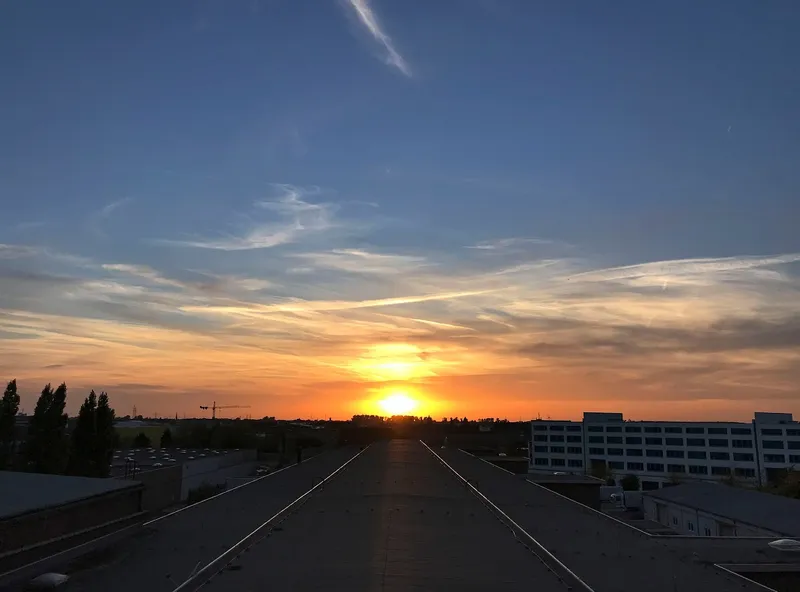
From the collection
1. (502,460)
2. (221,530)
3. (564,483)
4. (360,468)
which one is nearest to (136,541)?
(221,530)

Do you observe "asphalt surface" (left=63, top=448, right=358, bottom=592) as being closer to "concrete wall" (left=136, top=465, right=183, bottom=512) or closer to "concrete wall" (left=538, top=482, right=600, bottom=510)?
"concrete wall" (left=136, top=465, right=183, bottom=512)

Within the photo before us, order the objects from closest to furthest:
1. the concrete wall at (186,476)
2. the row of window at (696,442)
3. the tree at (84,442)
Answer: the concrete wall at (186,476) < the tree at (84,442) < the row of window at (696,442)

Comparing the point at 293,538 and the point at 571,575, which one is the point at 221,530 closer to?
the point at 293,538

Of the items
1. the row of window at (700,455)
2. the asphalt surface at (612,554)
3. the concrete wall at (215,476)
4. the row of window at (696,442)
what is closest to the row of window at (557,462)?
the row of window at (700,455)

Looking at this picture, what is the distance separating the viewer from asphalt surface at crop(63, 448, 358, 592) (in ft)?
44.4

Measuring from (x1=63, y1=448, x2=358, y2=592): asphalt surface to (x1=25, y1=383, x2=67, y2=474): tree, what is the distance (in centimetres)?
4067

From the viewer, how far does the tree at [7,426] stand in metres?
63.6

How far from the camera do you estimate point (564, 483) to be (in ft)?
166

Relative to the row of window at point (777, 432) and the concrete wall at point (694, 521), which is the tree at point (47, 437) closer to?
the concrete wall at point (694, 521)

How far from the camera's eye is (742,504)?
47.1m

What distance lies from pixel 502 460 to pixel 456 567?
65.2m

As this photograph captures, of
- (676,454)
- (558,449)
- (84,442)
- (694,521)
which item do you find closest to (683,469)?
(676,454)

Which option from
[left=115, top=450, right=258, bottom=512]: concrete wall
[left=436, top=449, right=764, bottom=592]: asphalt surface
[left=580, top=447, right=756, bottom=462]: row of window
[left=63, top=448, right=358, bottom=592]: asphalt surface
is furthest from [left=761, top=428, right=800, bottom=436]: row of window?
[left=63, top=448, right=358, bottom=592]: asphalt surface

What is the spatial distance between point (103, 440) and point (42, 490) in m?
46.4
